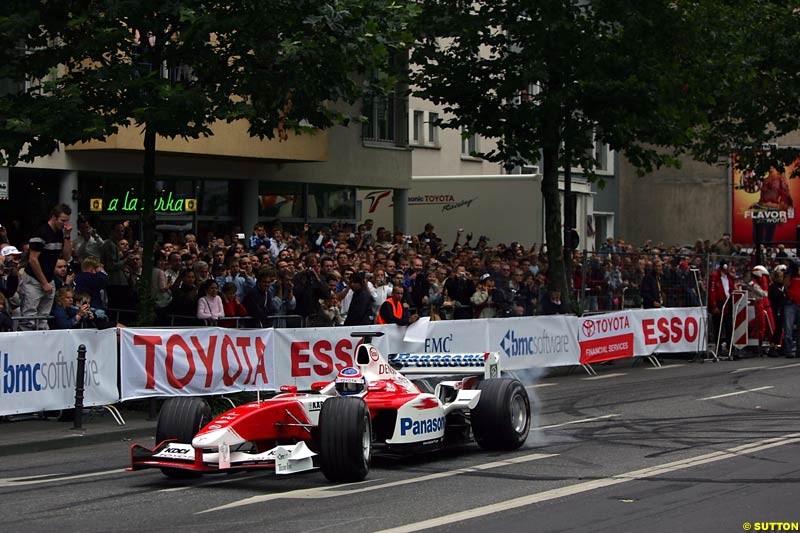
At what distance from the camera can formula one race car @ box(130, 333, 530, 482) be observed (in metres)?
11.1

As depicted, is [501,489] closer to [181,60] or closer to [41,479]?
[41,479]

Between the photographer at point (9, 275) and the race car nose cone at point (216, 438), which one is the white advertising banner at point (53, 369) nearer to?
the photographer at point (9, 275)

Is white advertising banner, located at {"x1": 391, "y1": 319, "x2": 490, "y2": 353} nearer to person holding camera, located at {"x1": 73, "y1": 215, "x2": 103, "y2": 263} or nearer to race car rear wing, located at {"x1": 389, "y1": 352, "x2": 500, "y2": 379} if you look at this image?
person holding camera, located at {"x1": 73, "y1": 215, "x2": 103, "y2": 263}

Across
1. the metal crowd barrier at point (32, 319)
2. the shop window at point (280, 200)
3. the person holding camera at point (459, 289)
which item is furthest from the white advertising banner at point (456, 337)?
the shop window at point (280, 200)

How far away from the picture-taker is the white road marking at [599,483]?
9.57m

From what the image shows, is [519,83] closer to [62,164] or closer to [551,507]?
[62,164]

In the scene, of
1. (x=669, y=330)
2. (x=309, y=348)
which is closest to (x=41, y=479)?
(x=309, y=348)

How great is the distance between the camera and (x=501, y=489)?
36.4ft

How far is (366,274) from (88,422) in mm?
6610

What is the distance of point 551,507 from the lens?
1018 centimetres

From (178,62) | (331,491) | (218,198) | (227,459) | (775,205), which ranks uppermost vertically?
(775,205)

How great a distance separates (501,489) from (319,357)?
25.5 feet

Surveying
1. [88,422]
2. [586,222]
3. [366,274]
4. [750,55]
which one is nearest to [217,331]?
[88,422]

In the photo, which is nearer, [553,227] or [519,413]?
[519,413]
